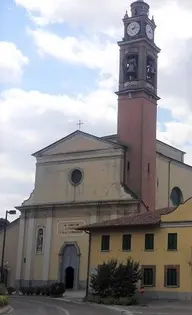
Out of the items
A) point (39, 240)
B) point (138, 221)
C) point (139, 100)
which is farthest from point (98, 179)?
point (138, 221)

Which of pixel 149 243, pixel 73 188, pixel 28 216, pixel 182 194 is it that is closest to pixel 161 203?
pixel 182 194

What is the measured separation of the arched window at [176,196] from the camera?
203 ft

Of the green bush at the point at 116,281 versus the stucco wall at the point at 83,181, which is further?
the stucco wall at the point at 83,181

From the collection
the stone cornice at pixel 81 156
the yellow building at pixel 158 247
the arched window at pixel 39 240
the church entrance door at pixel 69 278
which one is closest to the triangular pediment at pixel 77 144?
the stone cornice at pixel 81 156

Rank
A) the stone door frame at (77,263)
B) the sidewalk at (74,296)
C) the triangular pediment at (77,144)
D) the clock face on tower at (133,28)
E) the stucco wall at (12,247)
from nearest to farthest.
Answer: the sidewalk at (74,296), the stone door frame at (77,263), the triangular pediment at (77,144), the clock face on tower at (133,28), the stucco wall at (12,247)

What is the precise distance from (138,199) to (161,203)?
5625 mm

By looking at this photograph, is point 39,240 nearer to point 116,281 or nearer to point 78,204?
point 78,204

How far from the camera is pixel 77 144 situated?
194 ft

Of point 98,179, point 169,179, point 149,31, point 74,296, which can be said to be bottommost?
point 74,296

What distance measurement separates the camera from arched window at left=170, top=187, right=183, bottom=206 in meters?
61.9

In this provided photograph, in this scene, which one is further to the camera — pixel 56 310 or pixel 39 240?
pixel 39 240

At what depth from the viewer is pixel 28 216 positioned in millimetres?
60094

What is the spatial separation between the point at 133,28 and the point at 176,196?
18466 mm

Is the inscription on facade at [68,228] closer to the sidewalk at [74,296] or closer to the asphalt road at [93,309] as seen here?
the sidewalk at [74,296]
